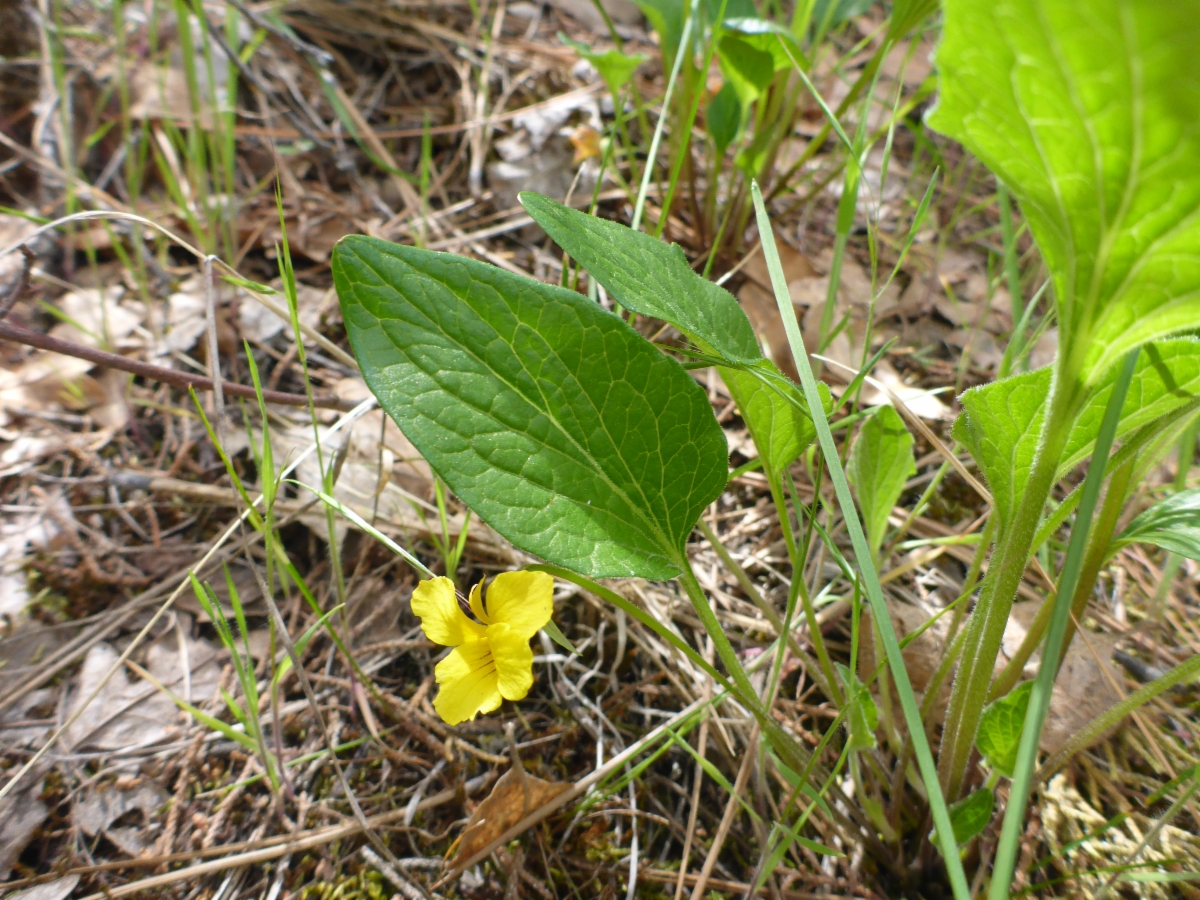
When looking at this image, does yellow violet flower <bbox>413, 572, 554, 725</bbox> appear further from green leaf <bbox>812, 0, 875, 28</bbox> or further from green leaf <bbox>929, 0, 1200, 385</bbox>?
green leaf <bbox>812, 0, 875, 28</bbox>

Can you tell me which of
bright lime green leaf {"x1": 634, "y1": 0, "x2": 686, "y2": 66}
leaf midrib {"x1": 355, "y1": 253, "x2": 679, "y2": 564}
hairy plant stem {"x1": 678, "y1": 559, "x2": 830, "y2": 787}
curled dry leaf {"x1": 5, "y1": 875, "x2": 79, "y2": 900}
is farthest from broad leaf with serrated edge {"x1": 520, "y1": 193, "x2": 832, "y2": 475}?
bright lime green leaf {"x1": 634, "y1": 0, "x2": 686, "y2": 66}

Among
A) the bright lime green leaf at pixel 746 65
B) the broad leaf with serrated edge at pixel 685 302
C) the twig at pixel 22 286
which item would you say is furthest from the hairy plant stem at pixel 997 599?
the twig at pixel 22 286

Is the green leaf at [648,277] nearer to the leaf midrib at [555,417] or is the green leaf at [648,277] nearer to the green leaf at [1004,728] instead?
the leaf midrib at [555,417]

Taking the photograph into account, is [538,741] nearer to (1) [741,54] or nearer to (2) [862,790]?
(2) [862,790]

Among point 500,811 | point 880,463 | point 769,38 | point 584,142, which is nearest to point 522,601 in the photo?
point 500,811

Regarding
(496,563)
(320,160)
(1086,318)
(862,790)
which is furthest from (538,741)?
(320,160)

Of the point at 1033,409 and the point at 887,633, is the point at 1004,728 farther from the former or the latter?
the point at 1033,409
